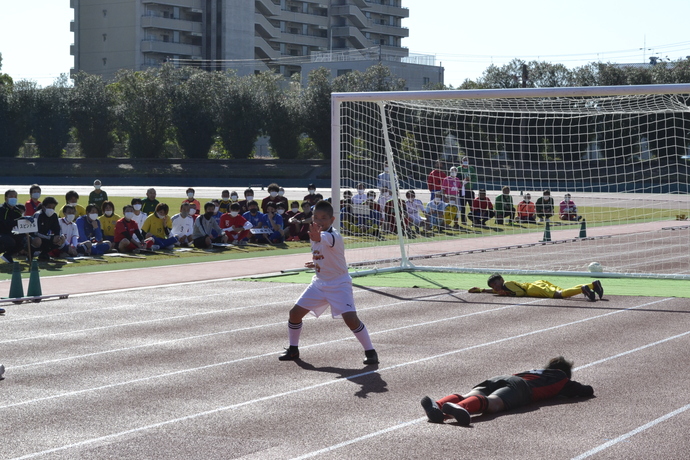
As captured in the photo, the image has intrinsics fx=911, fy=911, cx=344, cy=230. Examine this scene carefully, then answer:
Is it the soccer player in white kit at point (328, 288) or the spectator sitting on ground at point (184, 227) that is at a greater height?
the spectator sitting on ground at point (184, 227)

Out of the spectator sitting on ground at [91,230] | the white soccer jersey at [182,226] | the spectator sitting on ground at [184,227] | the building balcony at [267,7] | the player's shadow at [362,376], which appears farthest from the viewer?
the building balcony at [267,7]

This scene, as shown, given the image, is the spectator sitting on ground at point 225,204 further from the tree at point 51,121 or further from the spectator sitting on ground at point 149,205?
the tree at point 51,121

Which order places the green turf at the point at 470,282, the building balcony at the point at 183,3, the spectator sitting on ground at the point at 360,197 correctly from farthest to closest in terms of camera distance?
the building balcony at the point at 183,3
the spectator sitting on ground at the point at 360,197
the green turf at the point at 470,282

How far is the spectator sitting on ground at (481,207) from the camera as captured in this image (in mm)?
26803

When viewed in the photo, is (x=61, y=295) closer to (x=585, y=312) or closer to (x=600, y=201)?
(x=585, y=312)

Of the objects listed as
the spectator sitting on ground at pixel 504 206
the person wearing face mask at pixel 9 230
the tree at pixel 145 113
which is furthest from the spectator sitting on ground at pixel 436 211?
the tree at pixel 145 113

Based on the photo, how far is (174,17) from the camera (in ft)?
343

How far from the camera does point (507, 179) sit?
26438 millimetres

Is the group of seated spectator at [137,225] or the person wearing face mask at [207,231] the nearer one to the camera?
the group of seated spectator at [137,225]

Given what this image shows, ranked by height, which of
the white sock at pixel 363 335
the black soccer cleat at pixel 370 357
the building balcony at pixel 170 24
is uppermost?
the building balcony at pixel 170 24

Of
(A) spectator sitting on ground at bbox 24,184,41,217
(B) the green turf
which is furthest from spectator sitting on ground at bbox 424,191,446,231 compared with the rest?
(A) spectator sitting on ground at bbox 24,184,41,217

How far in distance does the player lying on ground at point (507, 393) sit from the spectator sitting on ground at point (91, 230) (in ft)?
48.3

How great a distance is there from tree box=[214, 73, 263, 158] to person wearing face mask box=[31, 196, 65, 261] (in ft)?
176

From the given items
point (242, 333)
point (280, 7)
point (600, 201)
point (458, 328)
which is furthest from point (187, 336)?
point (280, 7)
